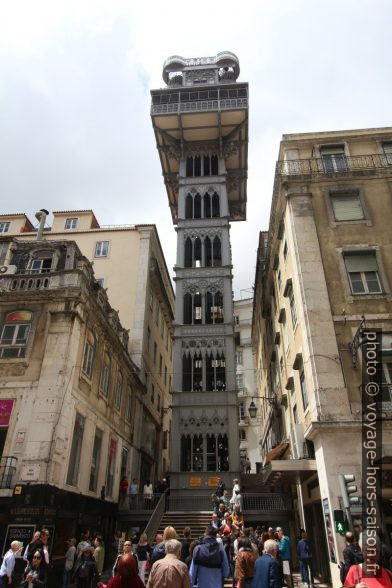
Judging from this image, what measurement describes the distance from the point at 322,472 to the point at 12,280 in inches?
638

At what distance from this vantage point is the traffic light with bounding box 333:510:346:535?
41.5ft

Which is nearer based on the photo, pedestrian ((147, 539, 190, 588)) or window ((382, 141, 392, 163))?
pedestrian ((147, 539, 190, 588))

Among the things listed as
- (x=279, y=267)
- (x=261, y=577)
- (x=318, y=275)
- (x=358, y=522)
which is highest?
(x=279, y=267)

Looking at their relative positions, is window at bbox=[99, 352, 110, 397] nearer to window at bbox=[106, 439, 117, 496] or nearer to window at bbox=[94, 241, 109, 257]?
window at bbox=[106, 439, 117, 496]

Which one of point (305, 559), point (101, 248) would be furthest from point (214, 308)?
point (305, 559)

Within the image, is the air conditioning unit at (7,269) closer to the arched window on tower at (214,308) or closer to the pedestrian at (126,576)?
the arched window on tower at (214,308)

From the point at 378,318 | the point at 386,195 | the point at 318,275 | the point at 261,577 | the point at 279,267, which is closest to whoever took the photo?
the point at 261,577

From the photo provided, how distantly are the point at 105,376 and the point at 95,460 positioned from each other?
4.53m

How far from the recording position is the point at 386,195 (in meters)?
20.0

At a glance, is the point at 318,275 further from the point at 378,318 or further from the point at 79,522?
the point at 79,522

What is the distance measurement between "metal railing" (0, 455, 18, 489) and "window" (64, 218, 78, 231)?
26258 mm

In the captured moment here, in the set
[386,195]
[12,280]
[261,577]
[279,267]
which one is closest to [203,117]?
[279,267]

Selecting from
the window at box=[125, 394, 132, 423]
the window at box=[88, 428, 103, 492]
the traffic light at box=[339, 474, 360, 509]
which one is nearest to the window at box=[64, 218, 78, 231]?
the window at box=[125, 394, 132, 423]

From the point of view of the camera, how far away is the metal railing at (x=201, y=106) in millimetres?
39219
